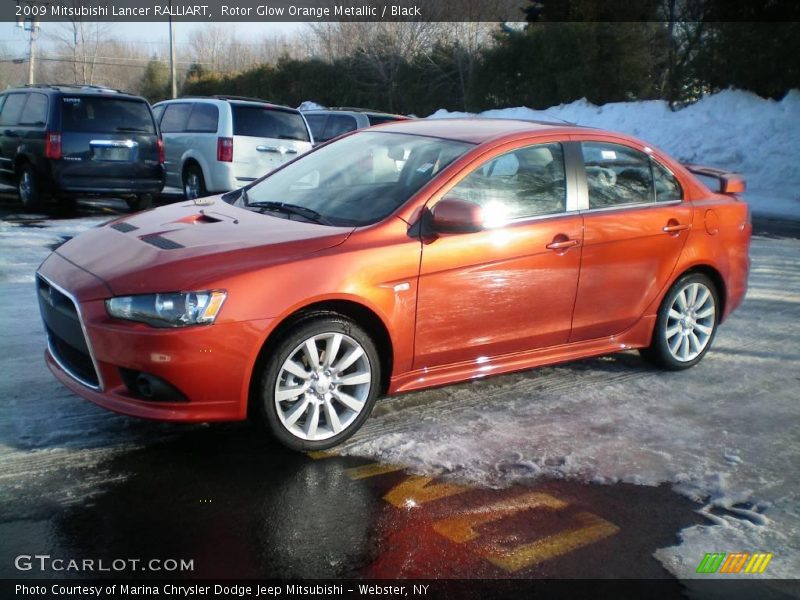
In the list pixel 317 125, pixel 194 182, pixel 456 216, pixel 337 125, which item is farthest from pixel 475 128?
pixel 317 125

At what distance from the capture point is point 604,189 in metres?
5.47

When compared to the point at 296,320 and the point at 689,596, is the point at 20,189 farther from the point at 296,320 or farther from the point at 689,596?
the point at 689,596

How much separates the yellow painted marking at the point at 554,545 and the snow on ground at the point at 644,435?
0.29 metres

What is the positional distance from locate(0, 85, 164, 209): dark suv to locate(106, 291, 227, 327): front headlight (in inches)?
348

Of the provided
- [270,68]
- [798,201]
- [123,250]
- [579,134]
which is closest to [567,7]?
[798,201]

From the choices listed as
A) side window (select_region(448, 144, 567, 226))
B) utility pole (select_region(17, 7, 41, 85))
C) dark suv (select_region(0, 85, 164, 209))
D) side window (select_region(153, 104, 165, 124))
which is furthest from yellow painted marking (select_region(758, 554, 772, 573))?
utility pole (select_region(17, 7, 41, 85))

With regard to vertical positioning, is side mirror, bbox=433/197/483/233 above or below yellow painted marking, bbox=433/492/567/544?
above

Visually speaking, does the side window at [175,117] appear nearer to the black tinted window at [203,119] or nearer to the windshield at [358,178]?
the black tinted window at [203,119]

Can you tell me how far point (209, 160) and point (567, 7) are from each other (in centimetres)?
1769

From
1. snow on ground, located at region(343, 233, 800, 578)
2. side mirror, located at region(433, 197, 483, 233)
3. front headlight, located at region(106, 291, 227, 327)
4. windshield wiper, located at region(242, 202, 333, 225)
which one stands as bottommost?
snow on ground, located at region(343, 233, 800, 578)

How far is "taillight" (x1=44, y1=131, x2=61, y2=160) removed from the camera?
39.0ft

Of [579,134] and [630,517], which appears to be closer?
[630,517]

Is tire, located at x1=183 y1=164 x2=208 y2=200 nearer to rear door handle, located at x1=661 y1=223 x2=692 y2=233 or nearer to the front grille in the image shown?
the front grille

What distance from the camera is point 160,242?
441 centimetres
